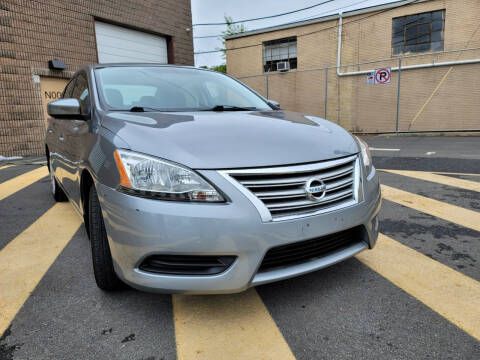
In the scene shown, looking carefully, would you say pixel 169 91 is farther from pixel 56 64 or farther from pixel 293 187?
pixel 56 64

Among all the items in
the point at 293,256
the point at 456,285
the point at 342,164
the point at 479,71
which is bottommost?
the point at 456,285

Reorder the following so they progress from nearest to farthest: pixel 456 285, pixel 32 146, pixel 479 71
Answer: pixel 456 285, pixel 32 146, pixel 479 71

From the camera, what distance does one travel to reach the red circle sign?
44.7ft

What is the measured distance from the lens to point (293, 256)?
1787mm

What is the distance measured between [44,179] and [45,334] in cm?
457

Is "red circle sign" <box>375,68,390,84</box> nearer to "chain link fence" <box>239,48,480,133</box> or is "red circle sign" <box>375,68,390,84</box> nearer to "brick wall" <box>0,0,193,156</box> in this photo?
"chain link fence" <box>239,48,480,133</box>

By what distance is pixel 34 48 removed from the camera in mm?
9969

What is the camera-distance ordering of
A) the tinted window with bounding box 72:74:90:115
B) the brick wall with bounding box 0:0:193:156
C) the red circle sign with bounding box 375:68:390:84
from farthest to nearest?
the red circle sign with bounding box 375:68:390:84 → the brick wall with bounding box 0:0:193:156 → the tinted window with bounding box 72:74:90:115

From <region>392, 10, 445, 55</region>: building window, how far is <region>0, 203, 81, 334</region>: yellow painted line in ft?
48.8

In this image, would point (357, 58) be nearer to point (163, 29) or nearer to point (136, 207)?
point (163, 29)

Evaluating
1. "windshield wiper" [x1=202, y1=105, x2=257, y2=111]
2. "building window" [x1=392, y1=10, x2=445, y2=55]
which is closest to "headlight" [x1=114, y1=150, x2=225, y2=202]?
"windshield wiper" [x1=202, y1=105, x2=257, y2=111]

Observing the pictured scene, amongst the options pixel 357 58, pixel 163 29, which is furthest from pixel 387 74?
pixel 163 29

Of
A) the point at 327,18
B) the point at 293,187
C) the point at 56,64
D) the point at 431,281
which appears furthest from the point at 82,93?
the point at 327,18

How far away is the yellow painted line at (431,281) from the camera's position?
6.06 ft
